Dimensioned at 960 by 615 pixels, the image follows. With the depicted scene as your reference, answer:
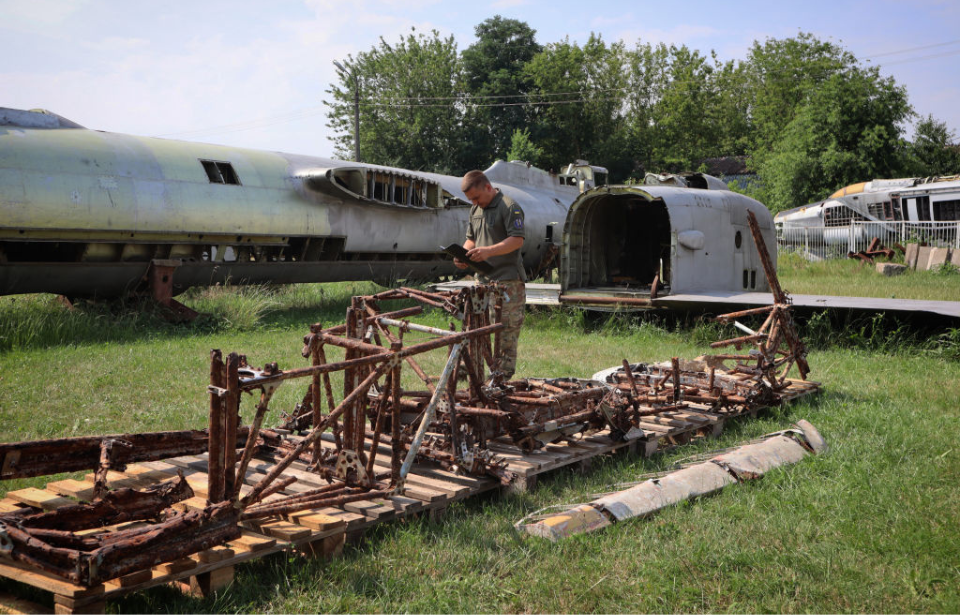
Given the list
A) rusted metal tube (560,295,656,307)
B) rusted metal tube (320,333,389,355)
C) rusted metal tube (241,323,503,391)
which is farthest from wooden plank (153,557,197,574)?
rusted metal tube (560,295,656,307)

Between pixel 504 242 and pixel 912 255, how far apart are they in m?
22.0

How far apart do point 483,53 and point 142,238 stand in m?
42.6

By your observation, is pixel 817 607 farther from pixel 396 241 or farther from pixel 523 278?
pixel 396 241

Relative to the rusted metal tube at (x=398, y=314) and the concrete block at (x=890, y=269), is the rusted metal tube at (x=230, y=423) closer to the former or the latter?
the rusted metal tube at (x=398, y=314)

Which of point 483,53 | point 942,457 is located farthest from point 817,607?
point 483,53

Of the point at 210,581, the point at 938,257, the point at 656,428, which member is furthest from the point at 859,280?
the point at 210,581

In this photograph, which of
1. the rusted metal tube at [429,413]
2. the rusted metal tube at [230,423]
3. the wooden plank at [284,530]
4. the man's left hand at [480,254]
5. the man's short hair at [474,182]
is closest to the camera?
the rusted metal tube at [230,423]

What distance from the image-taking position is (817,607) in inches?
137

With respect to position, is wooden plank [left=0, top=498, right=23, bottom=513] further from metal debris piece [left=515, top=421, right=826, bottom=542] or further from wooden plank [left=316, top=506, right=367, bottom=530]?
metal debris piece [left=515, top=421, right=826, bottom=542]

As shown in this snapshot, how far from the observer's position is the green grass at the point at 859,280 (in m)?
16.4

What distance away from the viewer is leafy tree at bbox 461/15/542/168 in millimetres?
47906

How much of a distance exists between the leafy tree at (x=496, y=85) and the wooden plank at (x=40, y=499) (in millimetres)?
43782

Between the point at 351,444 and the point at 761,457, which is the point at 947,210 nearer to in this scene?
the point at 761,457

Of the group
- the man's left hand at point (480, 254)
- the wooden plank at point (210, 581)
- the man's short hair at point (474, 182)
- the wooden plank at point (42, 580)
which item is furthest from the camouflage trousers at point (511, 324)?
the wooden plank at point (42, 580)
